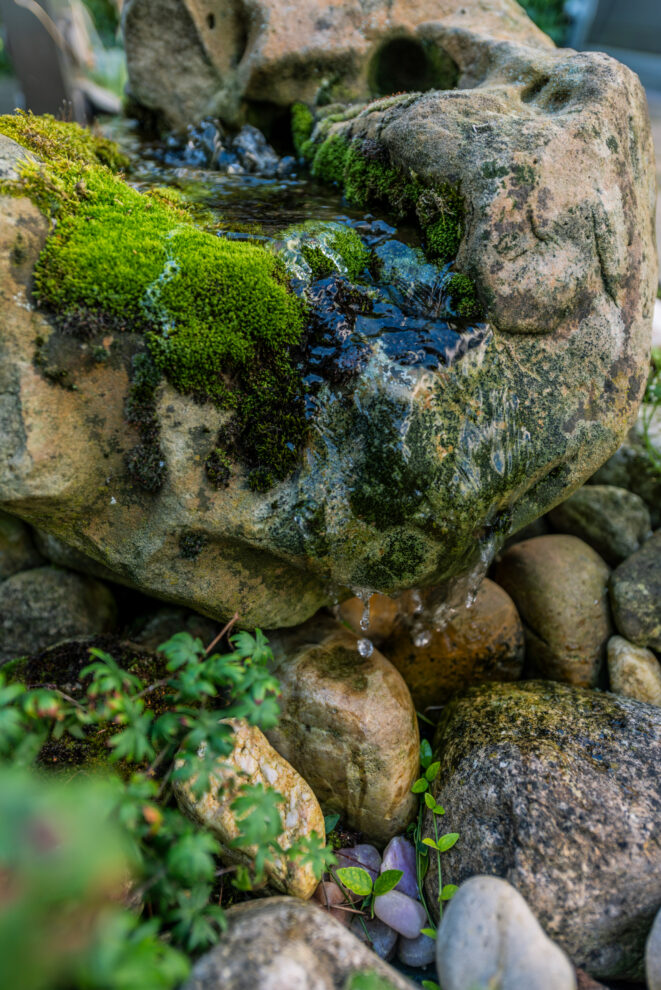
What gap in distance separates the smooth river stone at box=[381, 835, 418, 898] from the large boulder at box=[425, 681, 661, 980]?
16 centimetres

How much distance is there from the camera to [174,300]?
3002 mm

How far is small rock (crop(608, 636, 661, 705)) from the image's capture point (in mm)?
4277

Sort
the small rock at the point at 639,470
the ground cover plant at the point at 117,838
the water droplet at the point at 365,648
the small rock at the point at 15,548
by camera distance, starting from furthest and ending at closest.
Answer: the small rock at the point at 639,470 → the small rock at the point at 15,548 → the water droplet at the point at 365,648 → the ground cover plant at the point at 117,838

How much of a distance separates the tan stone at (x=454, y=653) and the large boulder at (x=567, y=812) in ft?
1.90

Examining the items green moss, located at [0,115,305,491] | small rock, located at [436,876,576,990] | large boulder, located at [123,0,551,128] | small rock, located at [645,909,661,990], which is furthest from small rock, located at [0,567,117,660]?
large boulder, located at [123,0,551,128]

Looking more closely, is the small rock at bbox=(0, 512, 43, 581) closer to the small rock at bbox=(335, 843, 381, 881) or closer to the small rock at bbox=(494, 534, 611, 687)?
the small rock at bbox=(335, 843, 381, 881)

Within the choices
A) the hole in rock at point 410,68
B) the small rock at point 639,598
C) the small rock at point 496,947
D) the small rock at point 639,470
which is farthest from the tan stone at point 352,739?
the hole in rock at point 410,68

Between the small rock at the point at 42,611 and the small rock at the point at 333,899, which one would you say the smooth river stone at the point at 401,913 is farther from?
the small rock at the point at 42,611

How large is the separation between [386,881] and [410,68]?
269 inches

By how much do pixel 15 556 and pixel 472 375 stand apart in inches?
133

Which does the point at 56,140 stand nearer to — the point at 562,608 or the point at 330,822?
the point at 330,822

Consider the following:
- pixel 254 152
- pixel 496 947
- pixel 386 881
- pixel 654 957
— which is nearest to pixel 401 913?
pixel 386 881

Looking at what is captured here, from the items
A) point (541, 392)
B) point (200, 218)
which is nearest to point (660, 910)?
point (541, 392)

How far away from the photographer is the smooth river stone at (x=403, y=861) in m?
3.42
